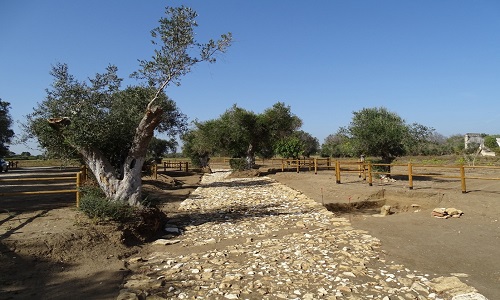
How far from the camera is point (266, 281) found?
5.66 meters

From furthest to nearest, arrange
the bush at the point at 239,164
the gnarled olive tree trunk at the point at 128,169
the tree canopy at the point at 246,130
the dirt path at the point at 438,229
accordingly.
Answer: the bush at the point at 239,164, the tree canopy at the point at 246,130, the gnarled olive tree trunk at the point at 128,169, the dirt path at the point at 438,229

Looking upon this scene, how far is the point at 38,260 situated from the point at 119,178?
374 cm

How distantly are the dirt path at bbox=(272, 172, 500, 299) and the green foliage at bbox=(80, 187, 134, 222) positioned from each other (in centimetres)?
633

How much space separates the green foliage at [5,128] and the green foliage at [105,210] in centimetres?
3047

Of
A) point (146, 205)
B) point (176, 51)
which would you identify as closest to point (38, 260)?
point (146, 205)

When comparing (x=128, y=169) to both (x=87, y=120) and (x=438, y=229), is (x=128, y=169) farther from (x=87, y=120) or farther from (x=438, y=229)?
(x=438, y=229)

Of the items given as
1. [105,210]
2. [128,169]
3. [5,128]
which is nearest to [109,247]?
[105,210]

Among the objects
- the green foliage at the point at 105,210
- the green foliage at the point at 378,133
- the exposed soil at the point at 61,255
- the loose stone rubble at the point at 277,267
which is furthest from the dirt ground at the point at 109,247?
the green foliage at the point at 378,133

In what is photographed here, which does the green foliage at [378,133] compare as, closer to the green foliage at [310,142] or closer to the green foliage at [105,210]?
the green foliage at [105,210]

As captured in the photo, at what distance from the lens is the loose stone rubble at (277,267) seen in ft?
17.1

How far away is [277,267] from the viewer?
634 centimetres

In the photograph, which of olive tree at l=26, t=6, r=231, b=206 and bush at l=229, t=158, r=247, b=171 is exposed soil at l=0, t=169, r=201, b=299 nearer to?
olive tree at l=26, t=6, r=231, b=206

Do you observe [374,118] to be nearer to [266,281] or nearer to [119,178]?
[119,178]

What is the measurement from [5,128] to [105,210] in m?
32.1
